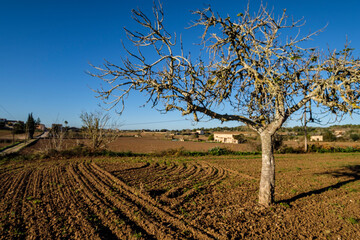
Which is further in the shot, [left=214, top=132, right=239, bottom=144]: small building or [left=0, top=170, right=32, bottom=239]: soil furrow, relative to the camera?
[left=214, top=132, right=239, bottom=144]: small building

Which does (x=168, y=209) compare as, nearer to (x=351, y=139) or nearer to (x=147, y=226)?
(x=147, y=226)

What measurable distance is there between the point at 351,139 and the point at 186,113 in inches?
2673

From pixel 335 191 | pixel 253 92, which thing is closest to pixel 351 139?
pixel 335 191

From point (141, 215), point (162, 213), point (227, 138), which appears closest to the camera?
point (141, 215)

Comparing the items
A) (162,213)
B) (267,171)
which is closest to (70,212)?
(162,213)

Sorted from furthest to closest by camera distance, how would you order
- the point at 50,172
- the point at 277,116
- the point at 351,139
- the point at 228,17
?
1. the point at 351,139
2. the point at 50,172
3. the point at 277,116
4. the point at 228,17

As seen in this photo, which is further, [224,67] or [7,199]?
[7,199]

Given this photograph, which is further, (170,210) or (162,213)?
(170,210)

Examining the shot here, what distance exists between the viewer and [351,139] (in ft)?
182

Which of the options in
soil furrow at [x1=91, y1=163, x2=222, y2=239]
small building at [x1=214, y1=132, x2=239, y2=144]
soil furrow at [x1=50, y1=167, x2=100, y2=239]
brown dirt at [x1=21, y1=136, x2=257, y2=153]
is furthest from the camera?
small building at [x1=214, y1=132, x2=239, y2=144]

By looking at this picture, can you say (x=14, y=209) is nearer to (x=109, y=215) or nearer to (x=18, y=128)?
(x=109, y=215)

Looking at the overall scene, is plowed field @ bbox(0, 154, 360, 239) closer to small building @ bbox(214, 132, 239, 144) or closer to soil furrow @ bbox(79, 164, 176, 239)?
soil furrow @ bbox(79, 164, 176, 239)

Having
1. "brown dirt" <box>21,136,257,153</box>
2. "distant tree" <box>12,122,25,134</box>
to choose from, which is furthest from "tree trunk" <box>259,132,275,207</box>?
"distant tree" <box>12,122,25,134</box>

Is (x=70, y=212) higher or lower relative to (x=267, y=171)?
lower
